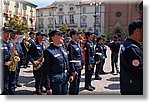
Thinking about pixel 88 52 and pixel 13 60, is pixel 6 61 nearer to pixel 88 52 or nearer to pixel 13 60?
pixel 13 60

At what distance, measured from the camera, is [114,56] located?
4.74 m

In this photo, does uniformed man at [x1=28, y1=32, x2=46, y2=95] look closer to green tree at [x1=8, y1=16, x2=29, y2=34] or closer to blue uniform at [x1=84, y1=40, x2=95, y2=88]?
green tree at [x1=8, y1=16, x2=29, y2=34]

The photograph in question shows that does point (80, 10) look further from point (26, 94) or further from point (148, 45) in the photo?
point (26, 94)

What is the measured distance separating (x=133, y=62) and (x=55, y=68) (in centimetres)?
68

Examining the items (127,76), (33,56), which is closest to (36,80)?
(33,56)

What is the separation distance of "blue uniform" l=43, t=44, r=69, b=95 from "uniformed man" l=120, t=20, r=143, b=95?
525 millimetres

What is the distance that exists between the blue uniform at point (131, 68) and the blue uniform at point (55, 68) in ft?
1.72

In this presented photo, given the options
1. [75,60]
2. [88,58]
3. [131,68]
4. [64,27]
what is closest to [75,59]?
[75,60]

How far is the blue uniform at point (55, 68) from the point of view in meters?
2.39

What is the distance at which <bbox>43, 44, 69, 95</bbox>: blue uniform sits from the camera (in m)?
2.39

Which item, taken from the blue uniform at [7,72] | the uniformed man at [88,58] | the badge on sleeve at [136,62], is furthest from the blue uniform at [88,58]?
the badge on sleeve at [136,62]

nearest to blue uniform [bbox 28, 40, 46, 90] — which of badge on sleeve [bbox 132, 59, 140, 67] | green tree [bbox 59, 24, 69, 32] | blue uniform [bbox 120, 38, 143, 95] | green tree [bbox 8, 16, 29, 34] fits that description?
green tree [bbox 8, 16, 29, 34]

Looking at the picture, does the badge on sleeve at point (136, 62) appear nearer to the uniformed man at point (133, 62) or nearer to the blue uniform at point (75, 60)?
the uniformed man at point (133, 62)

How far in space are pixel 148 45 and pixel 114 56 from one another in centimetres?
228
